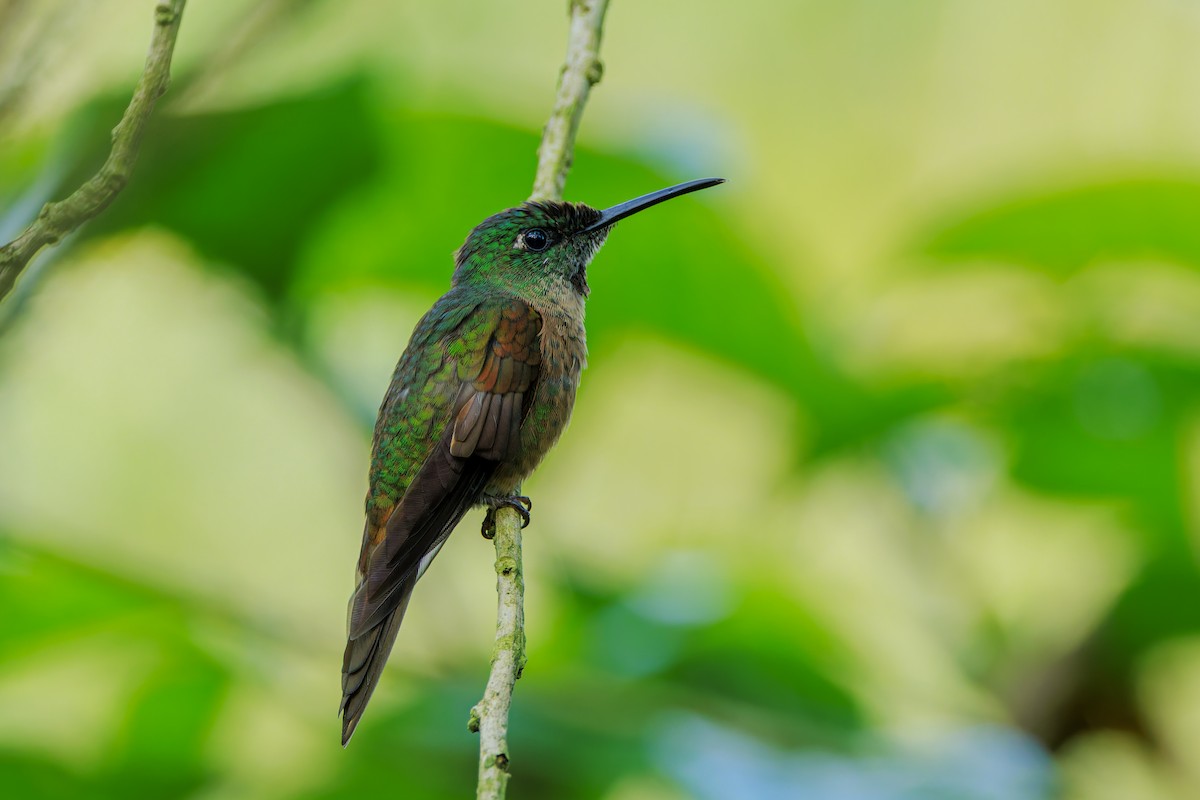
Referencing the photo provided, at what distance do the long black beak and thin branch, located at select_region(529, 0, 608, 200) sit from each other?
57 cm

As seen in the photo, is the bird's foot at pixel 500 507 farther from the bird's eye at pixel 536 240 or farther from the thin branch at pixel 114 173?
the thin branch at pixel 114 173

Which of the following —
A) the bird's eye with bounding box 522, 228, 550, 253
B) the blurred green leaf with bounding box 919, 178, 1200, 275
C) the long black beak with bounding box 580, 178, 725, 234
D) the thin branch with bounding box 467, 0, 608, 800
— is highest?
the blurred green leaf with bounding box 919, 178, 1200, 275

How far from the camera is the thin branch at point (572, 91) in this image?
238cm

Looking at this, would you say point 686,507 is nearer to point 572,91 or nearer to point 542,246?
point 542,246

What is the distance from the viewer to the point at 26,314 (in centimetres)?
189

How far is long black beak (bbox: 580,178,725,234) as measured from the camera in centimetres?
303

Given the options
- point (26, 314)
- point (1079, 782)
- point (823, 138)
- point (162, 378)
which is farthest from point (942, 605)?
point (162, 378)

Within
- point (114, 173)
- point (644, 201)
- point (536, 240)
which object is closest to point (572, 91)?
point (644, 201)

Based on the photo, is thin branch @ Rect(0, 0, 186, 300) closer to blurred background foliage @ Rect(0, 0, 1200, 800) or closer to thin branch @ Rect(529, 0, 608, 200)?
blurred background foliage @ Rect(0, 0, 1200, 800)

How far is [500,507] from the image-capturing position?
254 centimetres

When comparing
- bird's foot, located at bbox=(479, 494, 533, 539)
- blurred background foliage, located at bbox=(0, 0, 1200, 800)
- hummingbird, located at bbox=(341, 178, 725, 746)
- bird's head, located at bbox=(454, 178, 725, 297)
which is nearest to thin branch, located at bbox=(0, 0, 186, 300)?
blurred background foliage, located at bbox=(0, 0, 1200, 800)

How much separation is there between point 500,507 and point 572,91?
87 cm

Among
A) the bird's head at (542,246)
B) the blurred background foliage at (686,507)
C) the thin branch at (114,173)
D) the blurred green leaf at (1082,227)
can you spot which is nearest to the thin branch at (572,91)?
the blurred background foliage at (686,507)

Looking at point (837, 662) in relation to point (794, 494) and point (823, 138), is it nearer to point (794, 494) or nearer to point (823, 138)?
point (794, 494)
